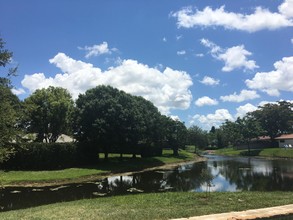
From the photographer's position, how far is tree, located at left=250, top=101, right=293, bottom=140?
10669 cm

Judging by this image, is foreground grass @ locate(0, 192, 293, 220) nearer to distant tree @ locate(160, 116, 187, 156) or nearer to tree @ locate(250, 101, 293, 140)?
distant tree @ locate(160, 116, 187, 156)

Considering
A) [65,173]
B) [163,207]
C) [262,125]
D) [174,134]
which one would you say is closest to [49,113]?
[65,173]

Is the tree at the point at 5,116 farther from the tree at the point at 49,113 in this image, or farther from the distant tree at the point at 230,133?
the distant tree at the point at 230,133

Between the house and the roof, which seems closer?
the house

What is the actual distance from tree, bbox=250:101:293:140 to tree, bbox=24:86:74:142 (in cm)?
6614

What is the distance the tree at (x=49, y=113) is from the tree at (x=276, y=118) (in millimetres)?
66142

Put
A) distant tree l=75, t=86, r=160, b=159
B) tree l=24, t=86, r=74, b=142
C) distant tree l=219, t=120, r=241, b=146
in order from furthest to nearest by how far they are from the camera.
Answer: distant tree l=219, t=120, r=241, b=146
tree l=24, t=86, r=74, b=142
distant tree l=75, t=86, r=160, b=159

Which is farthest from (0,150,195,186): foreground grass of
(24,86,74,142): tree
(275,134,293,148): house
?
(275,134,293,148): house

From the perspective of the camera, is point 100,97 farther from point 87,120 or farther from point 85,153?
point 85,153

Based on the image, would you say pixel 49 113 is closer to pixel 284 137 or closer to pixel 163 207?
pixel 163 207

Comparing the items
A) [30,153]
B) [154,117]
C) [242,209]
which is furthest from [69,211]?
[154,117]

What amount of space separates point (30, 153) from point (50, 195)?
666 inches

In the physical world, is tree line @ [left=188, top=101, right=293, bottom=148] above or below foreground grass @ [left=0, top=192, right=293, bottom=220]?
above

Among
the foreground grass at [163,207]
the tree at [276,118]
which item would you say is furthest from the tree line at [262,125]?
the foreground grass at [163,207]
